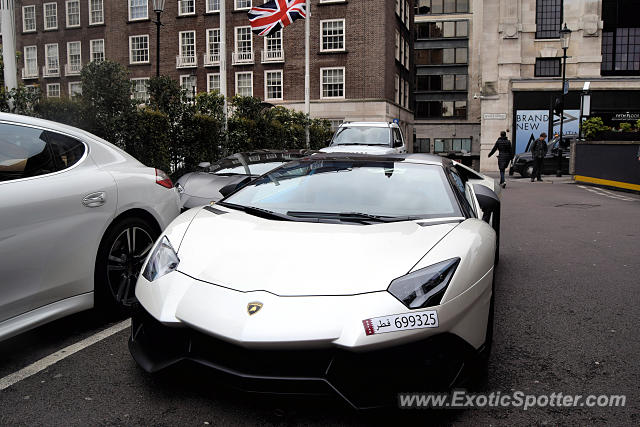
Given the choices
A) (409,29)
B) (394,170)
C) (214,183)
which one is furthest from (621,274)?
(409,29)

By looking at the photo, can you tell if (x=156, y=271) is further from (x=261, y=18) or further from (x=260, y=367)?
(x=261, y=18)

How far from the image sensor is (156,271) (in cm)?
342

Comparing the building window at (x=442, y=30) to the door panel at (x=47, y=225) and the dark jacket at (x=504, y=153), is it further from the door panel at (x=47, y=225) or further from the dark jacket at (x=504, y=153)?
the door panel at (x=47, y=225)

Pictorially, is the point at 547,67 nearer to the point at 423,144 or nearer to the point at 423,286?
the point at 423,144

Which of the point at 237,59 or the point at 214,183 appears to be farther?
the point at 237,59

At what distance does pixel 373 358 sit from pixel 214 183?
257 inches

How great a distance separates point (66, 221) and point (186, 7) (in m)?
44.4

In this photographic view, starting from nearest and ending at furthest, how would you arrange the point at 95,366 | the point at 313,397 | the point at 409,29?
the point at 313,397 < the point at 95,366 < the point at 409,29

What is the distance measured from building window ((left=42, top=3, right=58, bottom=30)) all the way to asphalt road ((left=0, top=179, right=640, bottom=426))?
5175cm

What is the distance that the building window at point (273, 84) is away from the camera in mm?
43000

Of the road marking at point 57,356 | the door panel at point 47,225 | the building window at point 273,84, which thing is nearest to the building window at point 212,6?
the building window at point 273,84

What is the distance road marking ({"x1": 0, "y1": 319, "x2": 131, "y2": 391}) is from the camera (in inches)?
140

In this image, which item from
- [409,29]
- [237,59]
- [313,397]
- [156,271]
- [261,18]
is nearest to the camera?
[313,397]

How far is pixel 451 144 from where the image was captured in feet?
220
